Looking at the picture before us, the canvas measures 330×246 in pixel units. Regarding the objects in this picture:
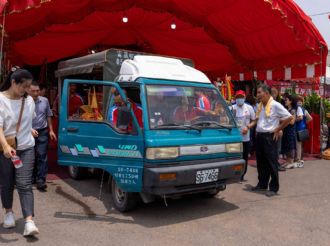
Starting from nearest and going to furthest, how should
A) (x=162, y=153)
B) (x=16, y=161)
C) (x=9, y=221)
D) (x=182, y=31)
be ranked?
1. (x=16, y=161)
2. (x=9, y=221)
3. (x=162, y=153)
4. (x=182, y=31)

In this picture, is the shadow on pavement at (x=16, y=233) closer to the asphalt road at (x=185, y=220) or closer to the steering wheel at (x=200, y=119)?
the asphalt road at (x=185, y=220)

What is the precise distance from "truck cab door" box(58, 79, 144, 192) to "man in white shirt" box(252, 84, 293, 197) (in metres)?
2.32

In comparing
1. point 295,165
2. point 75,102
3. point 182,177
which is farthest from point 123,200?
point 295,165

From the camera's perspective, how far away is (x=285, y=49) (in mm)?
9867

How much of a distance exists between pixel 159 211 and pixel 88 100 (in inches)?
122

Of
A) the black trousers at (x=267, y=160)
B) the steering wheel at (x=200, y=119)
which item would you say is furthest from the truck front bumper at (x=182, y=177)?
the black trousers at (x=267, y=160)

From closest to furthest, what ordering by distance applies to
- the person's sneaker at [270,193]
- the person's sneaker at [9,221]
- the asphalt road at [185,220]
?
the asphalt road at [185,220]
the person's sneaker at [9,221]
the person's sneaker at [270,193]

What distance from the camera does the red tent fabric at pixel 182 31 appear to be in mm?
8594

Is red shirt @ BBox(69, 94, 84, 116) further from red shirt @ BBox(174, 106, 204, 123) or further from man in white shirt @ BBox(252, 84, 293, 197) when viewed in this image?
man in white shirt @ BBox(252, 84, 293, 197)

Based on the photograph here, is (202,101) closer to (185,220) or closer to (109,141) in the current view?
(109,141)

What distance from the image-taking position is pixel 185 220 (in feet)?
15.7

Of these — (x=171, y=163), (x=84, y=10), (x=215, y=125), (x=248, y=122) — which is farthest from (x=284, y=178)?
(x=84, y=10)

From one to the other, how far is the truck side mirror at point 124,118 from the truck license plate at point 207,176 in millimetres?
1128

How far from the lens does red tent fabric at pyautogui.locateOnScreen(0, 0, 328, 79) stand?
28.2 feet
